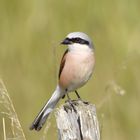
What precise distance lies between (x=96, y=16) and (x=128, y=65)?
78 centimetres

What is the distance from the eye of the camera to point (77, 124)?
12.4 ft

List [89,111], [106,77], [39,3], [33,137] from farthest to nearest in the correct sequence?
1. [39,3]
2. [106,77]
3. [33,137]
4. [89,111]

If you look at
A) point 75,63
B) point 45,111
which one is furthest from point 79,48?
point 45,111

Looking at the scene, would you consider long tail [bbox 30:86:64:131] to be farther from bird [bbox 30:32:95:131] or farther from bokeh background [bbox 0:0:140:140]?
bokeh background [bbox 0:0:140:140]

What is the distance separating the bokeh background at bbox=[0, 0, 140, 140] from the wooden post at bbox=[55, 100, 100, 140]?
85.0 inches

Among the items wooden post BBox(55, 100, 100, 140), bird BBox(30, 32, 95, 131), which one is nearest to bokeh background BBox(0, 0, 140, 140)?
bird BBox(30, 32, 95, 131)

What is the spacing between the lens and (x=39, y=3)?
24.7ft

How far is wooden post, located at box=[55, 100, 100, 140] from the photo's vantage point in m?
3.70

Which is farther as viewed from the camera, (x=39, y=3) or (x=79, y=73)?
(x=39, y=3)

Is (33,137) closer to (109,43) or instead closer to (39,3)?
(109,43)

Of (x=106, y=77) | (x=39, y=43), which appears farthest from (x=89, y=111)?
(x=39, y=43)

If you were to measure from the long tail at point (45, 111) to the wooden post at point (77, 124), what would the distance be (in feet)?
1.79

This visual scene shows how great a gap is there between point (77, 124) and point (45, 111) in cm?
80

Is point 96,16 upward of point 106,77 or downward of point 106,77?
upward
